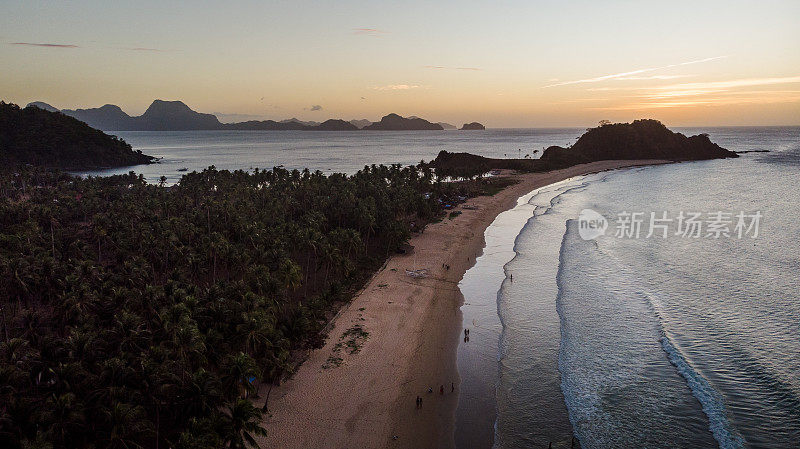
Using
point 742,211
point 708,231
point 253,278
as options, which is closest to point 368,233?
point 253,278

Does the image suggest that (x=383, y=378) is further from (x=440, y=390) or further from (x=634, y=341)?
(x=634, y=341)

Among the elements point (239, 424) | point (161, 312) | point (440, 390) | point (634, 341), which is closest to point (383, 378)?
point (440, 390)

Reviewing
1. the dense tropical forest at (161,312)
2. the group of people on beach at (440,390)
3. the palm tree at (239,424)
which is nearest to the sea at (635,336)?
the group of people on beach at (440,390)

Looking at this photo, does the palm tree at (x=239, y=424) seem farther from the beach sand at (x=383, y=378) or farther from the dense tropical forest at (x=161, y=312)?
the beach sand at (x=383, y=378)

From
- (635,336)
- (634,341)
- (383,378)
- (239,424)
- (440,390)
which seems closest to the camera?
(239,424)

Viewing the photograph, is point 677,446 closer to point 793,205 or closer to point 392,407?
point 392,407

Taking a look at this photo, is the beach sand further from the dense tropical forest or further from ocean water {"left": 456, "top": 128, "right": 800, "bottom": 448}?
ocean water {"left": 456, "top": 128, "right": 800, "bottom": 448}
